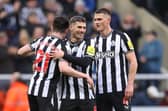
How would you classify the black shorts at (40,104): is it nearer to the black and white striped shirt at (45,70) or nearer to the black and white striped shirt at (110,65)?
the black and white striped shirt at (45,70)

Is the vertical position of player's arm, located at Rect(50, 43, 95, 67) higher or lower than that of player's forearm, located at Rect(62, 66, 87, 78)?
higher

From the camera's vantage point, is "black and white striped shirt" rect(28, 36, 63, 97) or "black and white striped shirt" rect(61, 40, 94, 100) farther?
"black and white striped shirt" rect(61, 40, 94, 100)

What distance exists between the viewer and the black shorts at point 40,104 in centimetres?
1082

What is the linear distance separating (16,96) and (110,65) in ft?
10.7

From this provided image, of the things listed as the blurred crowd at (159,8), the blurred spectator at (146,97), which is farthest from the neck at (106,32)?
the blurred crowd at (159,8)

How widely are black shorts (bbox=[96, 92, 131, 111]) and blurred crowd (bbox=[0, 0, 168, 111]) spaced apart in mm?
3355

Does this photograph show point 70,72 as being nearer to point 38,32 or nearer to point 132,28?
point 38,32

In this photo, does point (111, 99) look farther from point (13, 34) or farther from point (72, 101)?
point (13, 34)

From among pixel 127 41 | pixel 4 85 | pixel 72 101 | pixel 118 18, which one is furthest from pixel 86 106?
pixel 118 18

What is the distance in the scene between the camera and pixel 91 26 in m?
16.6

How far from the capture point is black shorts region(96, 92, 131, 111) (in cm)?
1144

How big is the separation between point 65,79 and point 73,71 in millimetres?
475

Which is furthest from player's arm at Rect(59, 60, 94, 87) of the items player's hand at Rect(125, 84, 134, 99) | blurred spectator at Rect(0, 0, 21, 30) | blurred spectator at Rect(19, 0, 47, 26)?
blurred spectator at Rect(19, 0, 47, 26)

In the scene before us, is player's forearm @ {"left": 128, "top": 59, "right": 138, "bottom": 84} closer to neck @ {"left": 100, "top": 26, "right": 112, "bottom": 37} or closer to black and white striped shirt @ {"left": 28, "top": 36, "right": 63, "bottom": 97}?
neck @ {"left": 100, "top": 26, "right": 112, "bottom": 37}
